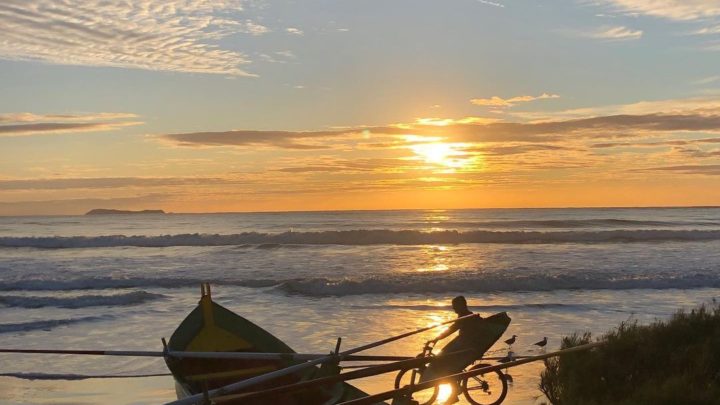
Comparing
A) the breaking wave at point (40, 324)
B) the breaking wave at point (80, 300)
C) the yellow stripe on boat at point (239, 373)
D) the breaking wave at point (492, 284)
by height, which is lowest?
the breaking wave at point (492, 284)

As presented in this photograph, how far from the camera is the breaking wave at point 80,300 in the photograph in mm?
22906

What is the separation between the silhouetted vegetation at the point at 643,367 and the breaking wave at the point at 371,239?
40265mm

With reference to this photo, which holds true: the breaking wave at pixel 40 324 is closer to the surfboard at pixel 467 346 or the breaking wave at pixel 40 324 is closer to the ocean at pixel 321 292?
the ocean at pixel 321 292

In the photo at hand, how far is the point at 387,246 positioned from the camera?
47.5 metres

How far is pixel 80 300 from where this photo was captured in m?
23.5

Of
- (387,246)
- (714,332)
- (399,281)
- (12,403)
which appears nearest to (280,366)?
(12,403)

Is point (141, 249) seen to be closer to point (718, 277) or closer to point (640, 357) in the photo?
point (718, 277)

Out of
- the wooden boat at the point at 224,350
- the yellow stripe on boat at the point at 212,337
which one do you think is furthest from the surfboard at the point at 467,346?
the yellow stripe on boat at the point at 212,337

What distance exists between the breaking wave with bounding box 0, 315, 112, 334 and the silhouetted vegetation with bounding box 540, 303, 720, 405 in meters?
13.8

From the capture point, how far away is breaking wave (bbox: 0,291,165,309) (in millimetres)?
22906

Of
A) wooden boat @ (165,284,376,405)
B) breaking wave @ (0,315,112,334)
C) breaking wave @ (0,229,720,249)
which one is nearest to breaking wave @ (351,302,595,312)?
breaking wave @ (0,315,112,334)

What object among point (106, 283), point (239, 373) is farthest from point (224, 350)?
point (106, 283)

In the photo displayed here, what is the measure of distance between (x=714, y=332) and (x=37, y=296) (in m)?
23.0

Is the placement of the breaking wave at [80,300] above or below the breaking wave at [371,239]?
above
